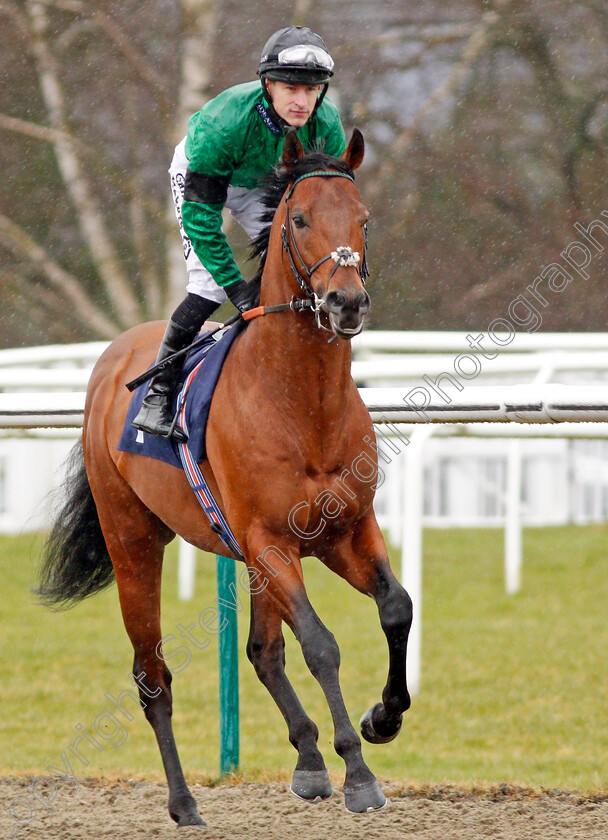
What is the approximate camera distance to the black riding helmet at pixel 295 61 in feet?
11.0

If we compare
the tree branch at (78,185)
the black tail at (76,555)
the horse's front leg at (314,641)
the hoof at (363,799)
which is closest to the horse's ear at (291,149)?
the horse's front leg at (314,641)

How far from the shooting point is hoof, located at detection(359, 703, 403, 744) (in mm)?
3516

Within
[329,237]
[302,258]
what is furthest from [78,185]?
[329,237]

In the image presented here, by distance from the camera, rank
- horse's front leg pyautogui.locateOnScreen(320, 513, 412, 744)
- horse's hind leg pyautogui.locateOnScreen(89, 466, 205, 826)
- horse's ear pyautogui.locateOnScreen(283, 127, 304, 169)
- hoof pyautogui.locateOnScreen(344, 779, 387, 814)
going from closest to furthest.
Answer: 1. hoof pyautogui.locateOnScreen(344, 779, 387, 814)
2. horse's ear pyautogui.locateOnScreen(283, 127, 304, 169)
3. horse's front leg pyautogui.locateOnScreen(320, 513, 412, 744)
4. horse's hind leg pyautogui.locateOnScreen(89, 466, 205, 826)

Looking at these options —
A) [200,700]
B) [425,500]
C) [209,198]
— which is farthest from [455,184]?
[209,198]

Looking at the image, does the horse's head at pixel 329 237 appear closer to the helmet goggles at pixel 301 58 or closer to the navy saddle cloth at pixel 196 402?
the helmet goggles at pixel 301 58

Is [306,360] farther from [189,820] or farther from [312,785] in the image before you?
[189,820]

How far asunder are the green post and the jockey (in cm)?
93

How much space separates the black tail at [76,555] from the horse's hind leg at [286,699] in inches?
36.9

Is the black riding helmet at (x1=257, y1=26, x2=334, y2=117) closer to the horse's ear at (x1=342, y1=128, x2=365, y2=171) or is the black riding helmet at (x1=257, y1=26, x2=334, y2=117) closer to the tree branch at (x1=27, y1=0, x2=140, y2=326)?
the horse's ear at (x1=342, y1=128, x2=365, y2=171)

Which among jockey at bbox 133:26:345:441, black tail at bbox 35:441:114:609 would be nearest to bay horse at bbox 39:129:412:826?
jockey at bbox 133:26:345:441

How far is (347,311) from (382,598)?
0.95 meters

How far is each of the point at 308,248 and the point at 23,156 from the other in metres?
13.1

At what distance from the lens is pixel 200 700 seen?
6.23 meters
